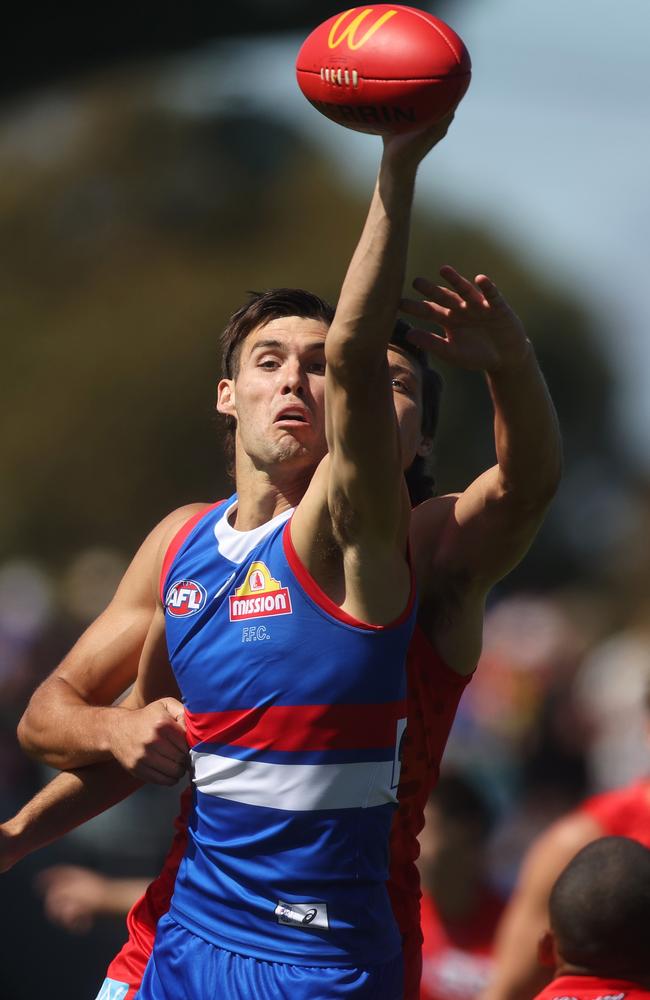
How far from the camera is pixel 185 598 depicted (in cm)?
399

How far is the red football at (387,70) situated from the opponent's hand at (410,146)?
18 millimetres

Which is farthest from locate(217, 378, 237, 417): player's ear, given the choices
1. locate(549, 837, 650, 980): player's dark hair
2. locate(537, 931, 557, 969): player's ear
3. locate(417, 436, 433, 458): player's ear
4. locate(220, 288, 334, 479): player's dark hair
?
locate(537, 931, 557, 969): player's ear

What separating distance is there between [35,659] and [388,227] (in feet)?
29.5

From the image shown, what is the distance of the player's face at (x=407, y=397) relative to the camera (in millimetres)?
4285

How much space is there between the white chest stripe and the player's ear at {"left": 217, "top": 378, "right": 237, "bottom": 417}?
3.82ft

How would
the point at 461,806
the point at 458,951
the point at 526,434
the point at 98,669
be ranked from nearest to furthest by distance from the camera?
the point at 526,434
the point at 98,669
the point at 458,951
the point at 461,806

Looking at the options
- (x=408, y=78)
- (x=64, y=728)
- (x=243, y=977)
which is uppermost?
(x=408, y=78)

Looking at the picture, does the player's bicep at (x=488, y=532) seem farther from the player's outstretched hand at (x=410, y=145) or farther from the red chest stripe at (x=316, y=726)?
the player's outstretched hand at (x=410, y=145)

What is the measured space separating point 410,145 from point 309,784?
A: 1565mm

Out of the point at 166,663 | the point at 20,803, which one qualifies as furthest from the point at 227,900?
the point at 20,803

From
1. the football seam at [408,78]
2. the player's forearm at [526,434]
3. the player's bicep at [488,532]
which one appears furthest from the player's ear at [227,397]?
the football seam at [408,78]

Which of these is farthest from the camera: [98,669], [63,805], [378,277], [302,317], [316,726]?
[98,669]

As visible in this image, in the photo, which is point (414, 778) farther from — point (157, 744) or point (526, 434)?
point (526, 434)

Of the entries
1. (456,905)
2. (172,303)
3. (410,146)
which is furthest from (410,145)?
(172,303)
